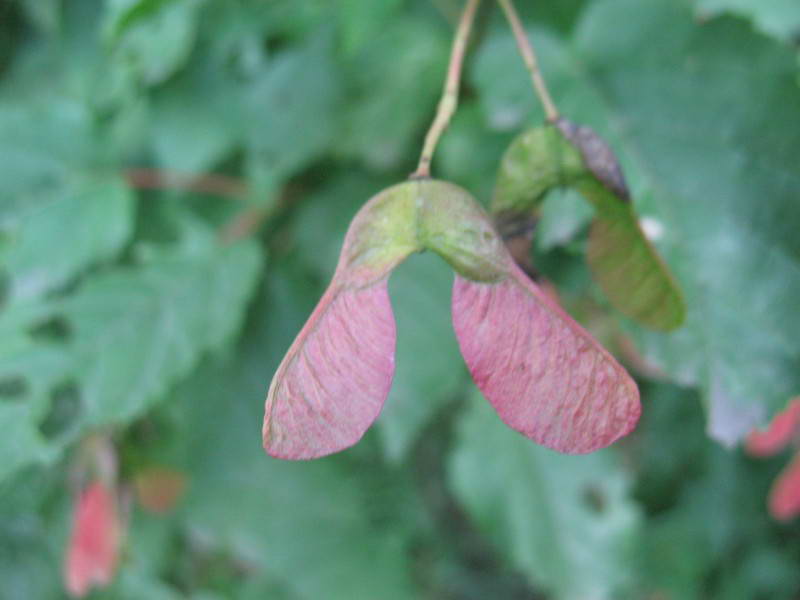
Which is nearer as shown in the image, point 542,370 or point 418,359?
point 542,370

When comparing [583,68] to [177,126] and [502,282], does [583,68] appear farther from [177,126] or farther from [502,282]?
[177,126]

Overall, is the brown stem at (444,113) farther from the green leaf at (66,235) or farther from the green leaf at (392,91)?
the green leaf at (66,235)

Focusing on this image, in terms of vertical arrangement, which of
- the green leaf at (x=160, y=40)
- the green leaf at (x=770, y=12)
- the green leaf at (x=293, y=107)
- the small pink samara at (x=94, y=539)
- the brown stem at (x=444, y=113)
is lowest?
the small pink samara at (x=94, y=539)

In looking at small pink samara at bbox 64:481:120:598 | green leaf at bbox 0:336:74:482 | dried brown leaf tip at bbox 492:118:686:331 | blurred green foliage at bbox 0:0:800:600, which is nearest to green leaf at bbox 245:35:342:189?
blurred green foliage at bbox 0:0:800:600

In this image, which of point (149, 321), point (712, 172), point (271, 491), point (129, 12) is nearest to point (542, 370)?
point (712, 172)

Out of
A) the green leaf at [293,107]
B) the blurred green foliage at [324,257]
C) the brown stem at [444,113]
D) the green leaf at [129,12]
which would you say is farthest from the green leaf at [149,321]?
the brown stem at [444,113]

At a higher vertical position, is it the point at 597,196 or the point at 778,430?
the point at 597,196

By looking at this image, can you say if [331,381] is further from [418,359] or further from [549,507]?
[549,507]
